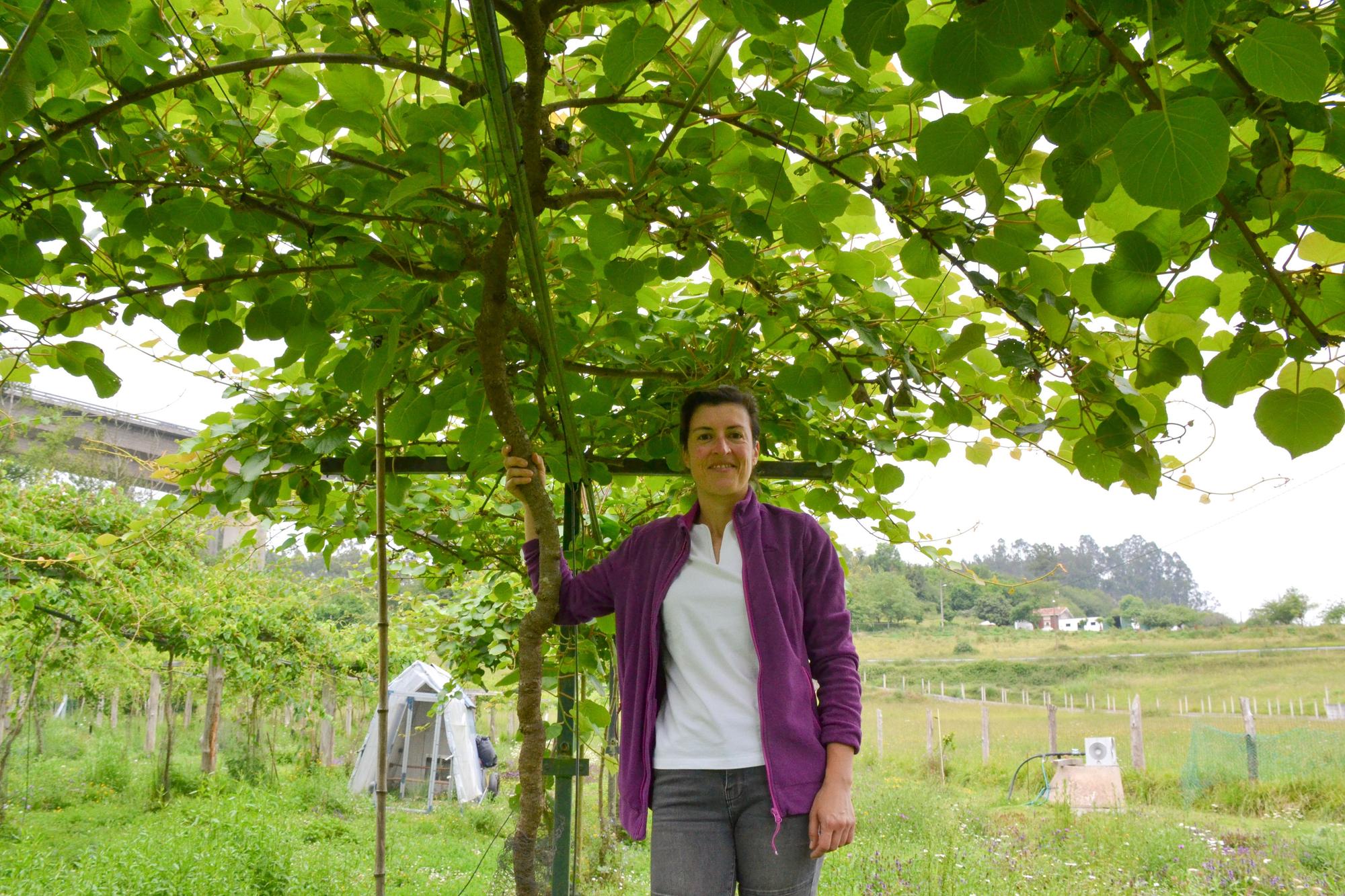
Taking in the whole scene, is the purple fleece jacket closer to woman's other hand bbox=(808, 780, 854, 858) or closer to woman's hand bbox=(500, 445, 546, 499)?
woman's other hand bbox=(808, 780, 854, 858)

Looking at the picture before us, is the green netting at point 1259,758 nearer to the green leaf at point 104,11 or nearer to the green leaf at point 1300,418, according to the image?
the green leaf at point 1300,418

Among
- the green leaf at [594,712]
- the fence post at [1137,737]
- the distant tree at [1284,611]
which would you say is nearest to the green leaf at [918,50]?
the green leaf at [594,712]

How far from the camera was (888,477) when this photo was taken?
2.06 metres

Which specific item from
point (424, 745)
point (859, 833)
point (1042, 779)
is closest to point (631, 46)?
point (859, 833)

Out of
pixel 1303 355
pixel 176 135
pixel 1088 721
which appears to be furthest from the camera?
pixel 1088 721

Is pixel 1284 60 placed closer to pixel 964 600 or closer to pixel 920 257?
pixel 920 257

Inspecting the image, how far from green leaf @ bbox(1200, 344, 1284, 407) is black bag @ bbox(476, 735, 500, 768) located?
428 inches

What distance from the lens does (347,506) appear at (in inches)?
101

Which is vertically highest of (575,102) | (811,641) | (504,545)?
(575,102)

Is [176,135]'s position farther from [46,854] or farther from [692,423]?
[46,854]

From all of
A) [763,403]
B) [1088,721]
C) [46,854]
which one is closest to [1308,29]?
[763,403]

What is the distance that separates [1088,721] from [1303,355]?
1338 cm

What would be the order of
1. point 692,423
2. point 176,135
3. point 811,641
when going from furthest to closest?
point 692,423
point 811,641
point 176,135

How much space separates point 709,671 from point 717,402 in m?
0.43
